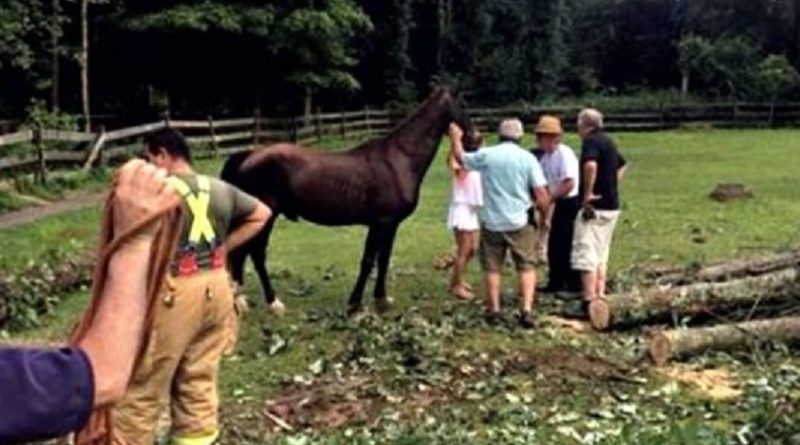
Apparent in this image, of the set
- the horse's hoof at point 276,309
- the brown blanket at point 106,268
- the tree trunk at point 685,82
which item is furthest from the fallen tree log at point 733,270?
the tree trunk at point 685,82

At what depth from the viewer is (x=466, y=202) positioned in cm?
1224

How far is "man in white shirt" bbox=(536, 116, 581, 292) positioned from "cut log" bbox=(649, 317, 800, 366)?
8.00ft

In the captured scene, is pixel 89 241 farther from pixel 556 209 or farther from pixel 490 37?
pixel 490 37

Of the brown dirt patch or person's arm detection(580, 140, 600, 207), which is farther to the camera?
person's arm detection(580, 140, 600, 207)

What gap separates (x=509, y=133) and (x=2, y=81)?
898 inches

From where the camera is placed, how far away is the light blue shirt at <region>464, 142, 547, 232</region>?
10.5 m

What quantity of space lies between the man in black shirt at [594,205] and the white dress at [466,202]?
1.43 meters

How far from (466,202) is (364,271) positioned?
54.4 inches

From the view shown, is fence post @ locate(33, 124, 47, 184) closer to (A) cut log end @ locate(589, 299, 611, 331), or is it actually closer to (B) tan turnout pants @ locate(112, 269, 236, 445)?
(A) cut log end @ locate(589, 299, 611, 331)

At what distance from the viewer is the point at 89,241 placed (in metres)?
16.8

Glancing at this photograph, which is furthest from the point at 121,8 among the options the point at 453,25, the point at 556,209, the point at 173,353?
the point at 173,353

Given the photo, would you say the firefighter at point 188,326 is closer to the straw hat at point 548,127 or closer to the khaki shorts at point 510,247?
the khaki shorts at point 510,247

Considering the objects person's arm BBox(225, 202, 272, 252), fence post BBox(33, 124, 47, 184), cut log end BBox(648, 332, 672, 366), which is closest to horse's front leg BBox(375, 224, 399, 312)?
cut log end BBox(648, 332, 672, 366)

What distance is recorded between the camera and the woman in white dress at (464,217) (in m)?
12.1
